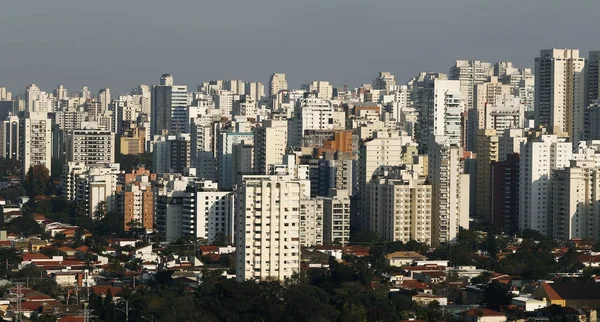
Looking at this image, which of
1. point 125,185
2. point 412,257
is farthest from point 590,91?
point 412,257

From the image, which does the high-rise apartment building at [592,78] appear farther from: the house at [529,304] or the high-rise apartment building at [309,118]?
the house at [529,304]

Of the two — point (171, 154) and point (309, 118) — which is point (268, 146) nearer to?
point (309, 118)

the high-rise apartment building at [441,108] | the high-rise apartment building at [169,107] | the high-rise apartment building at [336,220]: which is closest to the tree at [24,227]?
the high-rise apartment building at [336,220]

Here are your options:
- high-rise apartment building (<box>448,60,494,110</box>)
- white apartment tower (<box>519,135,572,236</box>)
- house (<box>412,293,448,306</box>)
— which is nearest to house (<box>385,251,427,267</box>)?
house (<box>412,293,448,306</box>)

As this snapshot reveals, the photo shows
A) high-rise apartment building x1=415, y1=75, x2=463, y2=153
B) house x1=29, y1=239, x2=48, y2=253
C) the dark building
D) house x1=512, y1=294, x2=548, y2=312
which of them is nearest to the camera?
house x1=512, y1=294, x2=548, y2=312

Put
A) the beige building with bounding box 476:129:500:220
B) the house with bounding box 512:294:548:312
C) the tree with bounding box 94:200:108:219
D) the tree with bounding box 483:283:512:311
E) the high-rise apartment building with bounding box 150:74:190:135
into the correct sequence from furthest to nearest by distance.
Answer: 1. the high-rise apartment building with bounding box 150:74:190:135
2. the beige building with bounding box 476:129:500:220
3. the tree with bounding box 94:200:108:219
4. the tree with bounding box 483:283:512:311
5. the house with bounding box 512:294:548:312

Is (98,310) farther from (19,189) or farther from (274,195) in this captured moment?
(19,189)

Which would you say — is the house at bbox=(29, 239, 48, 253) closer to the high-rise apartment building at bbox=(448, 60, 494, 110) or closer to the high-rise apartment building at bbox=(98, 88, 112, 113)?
the high-rise apartment building at bbox=(448, 60, 494, 110)
